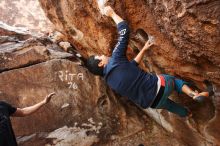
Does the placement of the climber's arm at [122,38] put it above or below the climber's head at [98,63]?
above

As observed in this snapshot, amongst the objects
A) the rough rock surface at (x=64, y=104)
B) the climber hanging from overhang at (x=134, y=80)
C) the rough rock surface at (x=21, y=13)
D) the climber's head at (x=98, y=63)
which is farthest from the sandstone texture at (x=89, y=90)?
the rough rock surface at (x=21, y=13)

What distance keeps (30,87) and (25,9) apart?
23953mm

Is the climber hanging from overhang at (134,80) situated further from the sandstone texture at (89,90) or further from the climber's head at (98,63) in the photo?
the sandstone texture at (89,90)

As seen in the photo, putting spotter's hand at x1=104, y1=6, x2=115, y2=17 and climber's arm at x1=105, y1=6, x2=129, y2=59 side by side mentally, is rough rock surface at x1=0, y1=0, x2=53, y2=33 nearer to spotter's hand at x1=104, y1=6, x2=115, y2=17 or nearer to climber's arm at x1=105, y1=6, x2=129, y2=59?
spotter's hand at x1=104, y1=6, x2=115, y2=17

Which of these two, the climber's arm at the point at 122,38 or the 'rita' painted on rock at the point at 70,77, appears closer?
the climber's arm at the point at 122,38

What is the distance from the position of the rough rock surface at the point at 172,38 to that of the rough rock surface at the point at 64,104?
18.6 inches

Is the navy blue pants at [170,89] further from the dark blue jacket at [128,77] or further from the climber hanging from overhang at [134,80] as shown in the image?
the dark blue jacket at [128,77]

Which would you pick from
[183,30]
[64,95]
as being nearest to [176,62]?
[183,30]

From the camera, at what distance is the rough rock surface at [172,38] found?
3.40 meters

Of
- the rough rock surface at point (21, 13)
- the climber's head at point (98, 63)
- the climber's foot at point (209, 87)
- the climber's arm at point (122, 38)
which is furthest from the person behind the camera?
the rough rock surface at point (21, 13)

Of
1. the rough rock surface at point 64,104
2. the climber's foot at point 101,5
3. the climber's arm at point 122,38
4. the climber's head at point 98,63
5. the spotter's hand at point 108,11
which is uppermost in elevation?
the climber's foot at point 101,5

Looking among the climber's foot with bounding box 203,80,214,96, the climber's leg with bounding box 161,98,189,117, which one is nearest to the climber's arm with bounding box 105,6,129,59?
the climber's leg with bounding box 161,98,189,117

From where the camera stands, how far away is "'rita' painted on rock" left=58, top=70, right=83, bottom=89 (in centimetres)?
541

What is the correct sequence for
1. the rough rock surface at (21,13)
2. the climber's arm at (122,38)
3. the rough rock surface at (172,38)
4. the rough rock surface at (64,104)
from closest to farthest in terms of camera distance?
the rough rock surface at (172,38) < the climber's arm at (122,38) < the rough rock surface at (64,104) < the rough rock surface at (21,13)
